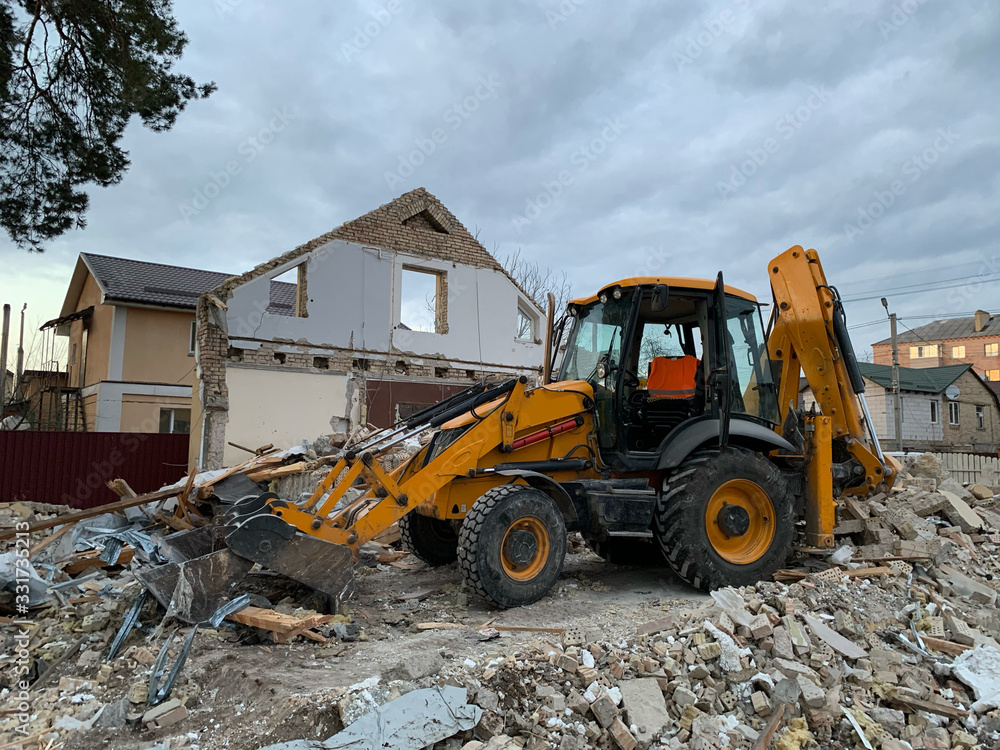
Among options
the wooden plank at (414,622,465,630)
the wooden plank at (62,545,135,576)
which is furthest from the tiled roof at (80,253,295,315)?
the wooden plank at (414,622,465,630)

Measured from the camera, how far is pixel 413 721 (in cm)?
339

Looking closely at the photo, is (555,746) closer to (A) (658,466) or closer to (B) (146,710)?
(B) (146,710)

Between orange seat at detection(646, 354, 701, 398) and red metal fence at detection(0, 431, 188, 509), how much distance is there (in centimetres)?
1225

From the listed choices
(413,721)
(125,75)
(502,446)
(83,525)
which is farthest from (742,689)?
(125,75)

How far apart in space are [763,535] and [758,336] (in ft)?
6.20

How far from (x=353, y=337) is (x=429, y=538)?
936 cm

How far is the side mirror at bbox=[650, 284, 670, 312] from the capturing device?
5758 mm

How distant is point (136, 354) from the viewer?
21.2 m

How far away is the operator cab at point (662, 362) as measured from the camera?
606 centimetres

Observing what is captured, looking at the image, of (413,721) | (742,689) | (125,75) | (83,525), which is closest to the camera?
(413,721)

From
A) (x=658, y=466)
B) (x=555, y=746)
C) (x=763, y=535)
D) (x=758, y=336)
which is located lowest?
(x=555, y=746)

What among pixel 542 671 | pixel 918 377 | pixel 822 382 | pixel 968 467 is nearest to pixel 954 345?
pixel 918 377

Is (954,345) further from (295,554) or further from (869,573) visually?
(295,554)

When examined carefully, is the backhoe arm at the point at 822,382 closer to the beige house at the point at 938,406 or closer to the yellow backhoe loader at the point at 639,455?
the yellow backhoe loader at the point at 639,455
